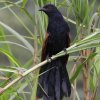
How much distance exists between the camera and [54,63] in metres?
2.06

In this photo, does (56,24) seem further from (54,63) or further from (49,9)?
(54,63)

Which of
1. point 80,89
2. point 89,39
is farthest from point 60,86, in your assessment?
point 80,89

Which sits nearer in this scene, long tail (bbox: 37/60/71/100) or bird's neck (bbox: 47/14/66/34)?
long tail (bbox: 37/60/71/100)

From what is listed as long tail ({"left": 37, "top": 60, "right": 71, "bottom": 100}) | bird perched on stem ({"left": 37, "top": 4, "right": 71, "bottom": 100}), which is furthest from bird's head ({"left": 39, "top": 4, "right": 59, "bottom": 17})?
long tail ({"left": 37, "top": 60, "right": 71, "bottom": 100})

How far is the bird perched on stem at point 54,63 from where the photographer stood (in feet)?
6.36

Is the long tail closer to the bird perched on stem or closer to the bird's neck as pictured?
the bird perched on stem

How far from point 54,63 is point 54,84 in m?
0.11

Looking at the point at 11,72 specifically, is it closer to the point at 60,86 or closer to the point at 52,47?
the point at 60,86

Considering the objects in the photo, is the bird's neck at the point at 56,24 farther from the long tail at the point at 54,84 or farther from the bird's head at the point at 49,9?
the long tail at the point at 54,84

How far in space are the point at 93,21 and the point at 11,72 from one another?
1.31 ft

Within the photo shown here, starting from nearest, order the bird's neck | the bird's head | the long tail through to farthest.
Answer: the long tail
the bird's head
the bird's neck

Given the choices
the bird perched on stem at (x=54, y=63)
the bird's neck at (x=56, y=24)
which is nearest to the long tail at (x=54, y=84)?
the bird perched on stem at (x=54, y=63)

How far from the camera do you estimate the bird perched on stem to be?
1939 mm

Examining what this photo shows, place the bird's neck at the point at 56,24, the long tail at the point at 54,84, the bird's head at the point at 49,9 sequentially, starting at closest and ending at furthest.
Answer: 1. the long tail at the point at 54,84
2. the bird's head at the point at 49,9
3. the bird's neck at the point at 56,24
